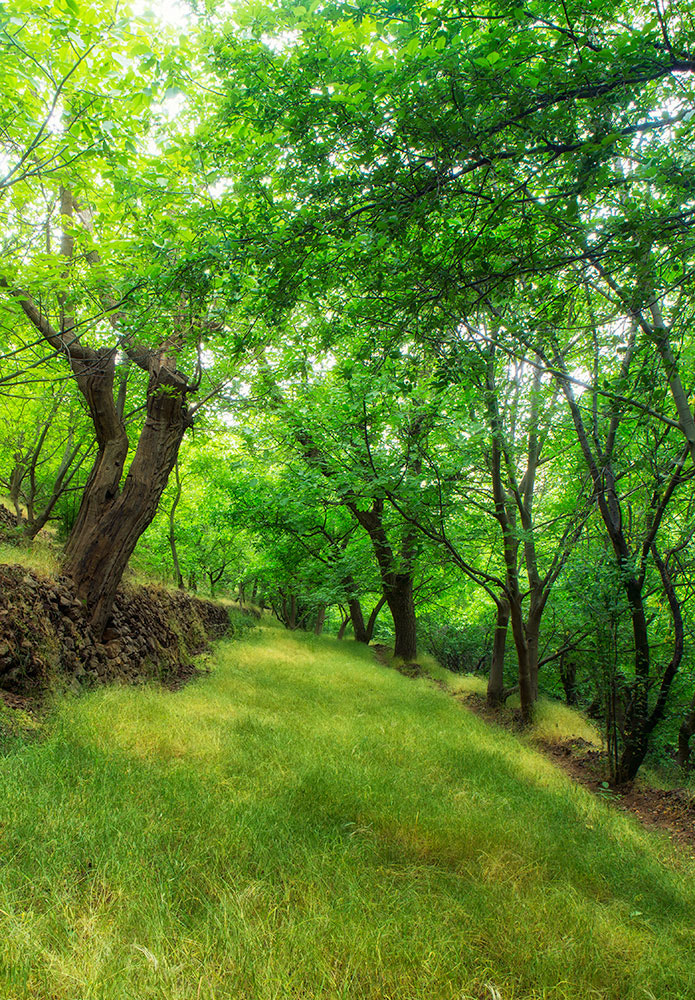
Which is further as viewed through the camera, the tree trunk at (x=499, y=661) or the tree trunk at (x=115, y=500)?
the tree trunk at (x=499, y=661)

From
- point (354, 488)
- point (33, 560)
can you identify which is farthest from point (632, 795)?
point (33, 560)

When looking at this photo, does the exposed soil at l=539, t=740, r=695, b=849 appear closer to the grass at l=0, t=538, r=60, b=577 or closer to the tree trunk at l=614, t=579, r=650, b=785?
the tree trunk at l=614, t=579, r=650, b=785

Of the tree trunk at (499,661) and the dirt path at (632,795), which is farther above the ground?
the tree trunk at (499,661)

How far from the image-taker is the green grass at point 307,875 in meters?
2.21

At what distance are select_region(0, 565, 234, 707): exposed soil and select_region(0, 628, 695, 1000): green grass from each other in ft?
2.02

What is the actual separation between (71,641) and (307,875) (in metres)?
5.02

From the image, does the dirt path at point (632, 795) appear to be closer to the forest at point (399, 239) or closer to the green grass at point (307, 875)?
the forest at point (399, 239)

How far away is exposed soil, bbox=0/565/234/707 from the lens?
5344 millimetres

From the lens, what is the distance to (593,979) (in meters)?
2.38

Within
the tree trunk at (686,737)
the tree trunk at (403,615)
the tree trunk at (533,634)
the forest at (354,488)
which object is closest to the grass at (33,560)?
the forest at (354,488)

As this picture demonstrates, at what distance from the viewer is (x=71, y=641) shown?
6484 mm

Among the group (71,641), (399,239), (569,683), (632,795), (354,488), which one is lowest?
(71,641)

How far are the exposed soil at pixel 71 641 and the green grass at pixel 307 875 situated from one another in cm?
62

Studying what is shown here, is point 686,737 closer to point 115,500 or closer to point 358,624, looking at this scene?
point 115,500
